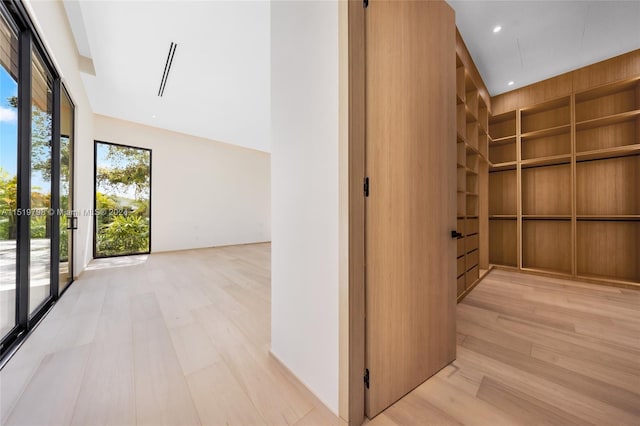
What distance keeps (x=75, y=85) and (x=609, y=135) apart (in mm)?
7291

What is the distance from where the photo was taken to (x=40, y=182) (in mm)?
2143

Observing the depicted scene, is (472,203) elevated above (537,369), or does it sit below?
above

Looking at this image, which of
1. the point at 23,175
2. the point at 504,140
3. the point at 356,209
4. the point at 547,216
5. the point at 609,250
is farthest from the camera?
the point at 504,140

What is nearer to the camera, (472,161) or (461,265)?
(461,265)

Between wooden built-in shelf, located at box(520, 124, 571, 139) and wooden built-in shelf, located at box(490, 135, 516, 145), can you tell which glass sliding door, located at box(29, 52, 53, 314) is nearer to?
wooden built-in shelf, located at box(490, 135, 516, 145)

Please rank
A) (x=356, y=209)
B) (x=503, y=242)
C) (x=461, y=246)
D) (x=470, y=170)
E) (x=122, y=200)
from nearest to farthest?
1. (x=356, y=209)
2. (x=461, y=246)
3. (x=470, y=170)
4. (x=503, y=242)
5. (x=122, y=200)

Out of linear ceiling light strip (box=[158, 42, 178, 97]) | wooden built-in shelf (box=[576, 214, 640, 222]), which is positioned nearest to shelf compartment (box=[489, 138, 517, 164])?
wooden built-in shelf (box=[576, 214, 640, 222])

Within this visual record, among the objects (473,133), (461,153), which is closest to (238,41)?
(461,153)

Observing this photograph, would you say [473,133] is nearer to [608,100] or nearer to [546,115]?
[546,115]

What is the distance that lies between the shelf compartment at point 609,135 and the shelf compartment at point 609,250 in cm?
105

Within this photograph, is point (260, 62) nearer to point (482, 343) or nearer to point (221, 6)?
point (221, 6)

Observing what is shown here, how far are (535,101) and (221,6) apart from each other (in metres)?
4.33

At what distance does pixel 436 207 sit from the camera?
54.9 inches

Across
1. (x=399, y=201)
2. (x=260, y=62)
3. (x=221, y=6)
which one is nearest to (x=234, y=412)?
(x=399, y=201)
